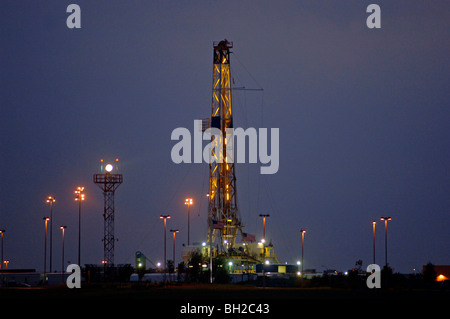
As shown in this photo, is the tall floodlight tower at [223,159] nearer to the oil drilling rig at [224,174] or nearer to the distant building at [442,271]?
the oil drilling rig at [224,174]

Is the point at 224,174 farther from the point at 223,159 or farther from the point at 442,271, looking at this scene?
the point at 442,271

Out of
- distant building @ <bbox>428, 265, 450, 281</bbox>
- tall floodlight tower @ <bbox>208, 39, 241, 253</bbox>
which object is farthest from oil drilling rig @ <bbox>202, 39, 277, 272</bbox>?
distant building @ <bbox>428, 265, 450, 281</bbox>

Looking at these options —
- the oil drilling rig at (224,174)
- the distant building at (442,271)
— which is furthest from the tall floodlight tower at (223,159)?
the distant building at (442,271)

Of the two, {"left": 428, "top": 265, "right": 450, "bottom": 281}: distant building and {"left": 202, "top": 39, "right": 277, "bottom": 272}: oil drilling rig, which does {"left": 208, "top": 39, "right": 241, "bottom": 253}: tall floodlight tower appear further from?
{"left": 428, "top": 265, "right": 450, "bottom": 281}: distant building

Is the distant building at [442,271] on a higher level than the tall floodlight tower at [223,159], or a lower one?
lower

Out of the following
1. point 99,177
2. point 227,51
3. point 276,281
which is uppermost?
point 227,51

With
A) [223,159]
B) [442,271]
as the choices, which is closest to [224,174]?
[223,159]
